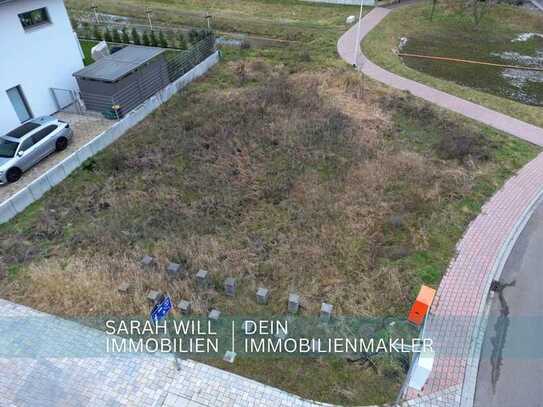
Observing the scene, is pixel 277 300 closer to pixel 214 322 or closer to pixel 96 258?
pixel 214 322

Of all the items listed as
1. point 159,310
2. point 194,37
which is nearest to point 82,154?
point 159,310

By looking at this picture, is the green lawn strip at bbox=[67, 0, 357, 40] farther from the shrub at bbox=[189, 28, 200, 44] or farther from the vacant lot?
the vacant lot

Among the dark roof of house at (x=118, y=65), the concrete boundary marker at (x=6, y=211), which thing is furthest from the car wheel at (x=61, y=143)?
the concrete boundary marker at (x=6, y=211)

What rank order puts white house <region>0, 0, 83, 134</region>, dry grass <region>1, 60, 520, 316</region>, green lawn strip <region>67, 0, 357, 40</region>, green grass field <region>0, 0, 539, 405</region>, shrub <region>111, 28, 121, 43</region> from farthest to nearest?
green lawn strip <region>67, 0, 357, 40</region>, shrub <region>111, 28, 121, 43</region>, white house <region>0, 0, 83, 134</region>, dry grass <region>1, 60, 520, 316</region>, green grass field <region>0, 0, 539, 405</region>

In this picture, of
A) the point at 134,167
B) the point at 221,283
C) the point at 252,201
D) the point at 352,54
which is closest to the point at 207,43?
the point at 352,54

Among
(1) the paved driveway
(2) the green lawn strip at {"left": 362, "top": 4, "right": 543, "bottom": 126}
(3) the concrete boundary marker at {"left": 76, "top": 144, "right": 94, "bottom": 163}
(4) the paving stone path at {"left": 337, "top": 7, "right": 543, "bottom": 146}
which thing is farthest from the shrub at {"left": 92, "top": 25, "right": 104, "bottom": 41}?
(2) the green lawn strip at {"left": 362, "top": 4, "right": 543, "bottom": 126}

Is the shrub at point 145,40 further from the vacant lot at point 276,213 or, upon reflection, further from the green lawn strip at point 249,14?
the vacant lot at point 276,213
